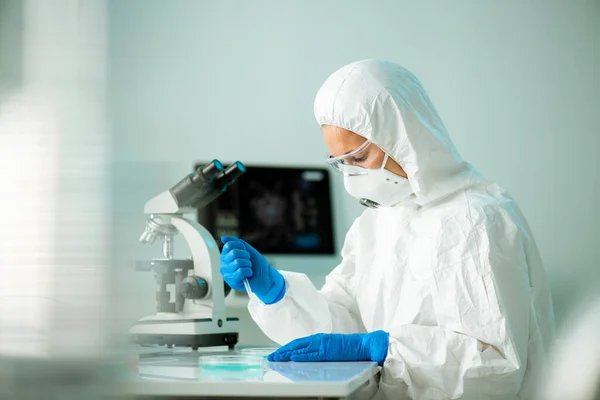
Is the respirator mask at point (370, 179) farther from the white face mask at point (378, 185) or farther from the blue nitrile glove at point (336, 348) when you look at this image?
the blue nitrile glove at point (336, 348)

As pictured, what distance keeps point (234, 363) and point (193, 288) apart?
0.48 meters

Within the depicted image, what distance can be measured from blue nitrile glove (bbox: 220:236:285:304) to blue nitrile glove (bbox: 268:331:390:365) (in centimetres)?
30

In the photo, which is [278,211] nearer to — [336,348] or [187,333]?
[187,333]

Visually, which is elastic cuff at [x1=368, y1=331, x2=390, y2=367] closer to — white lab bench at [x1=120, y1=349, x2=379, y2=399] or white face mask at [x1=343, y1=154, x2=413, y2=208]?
white lab bench at [x1=120, y1=349, x2=379, y2=399]

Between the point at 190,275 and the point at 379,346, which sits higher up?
the point at 190,275

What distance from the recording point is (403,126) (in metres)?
1.66

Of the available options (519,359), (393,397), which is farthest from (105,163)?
(519,359)

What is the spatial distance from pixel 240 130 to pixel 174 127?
0.30m

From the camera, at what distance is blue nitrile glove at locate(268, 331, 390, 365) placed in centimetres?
139

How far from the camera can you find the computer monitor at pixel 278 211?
9.25 ft

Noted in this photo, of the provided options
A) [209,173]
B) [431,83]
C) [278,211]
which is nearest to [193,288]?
[209,173]

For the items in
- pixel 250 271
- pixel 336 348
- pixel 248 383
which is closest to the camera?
pixel 248 383

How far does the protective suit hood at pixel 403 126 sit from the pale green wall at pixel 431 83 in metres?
0.75

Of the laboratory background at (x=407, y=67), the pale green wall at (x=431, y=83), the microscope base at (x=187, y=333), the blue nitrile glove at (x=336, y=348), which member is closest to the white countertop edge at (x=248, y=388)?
the blue nitrile glove at (x=336, y=348)
